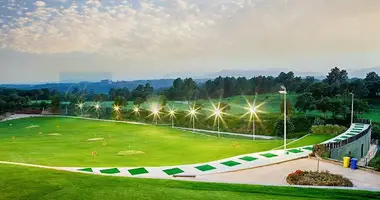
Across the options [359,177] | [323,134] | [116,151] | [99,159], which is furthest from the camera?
[323,134]

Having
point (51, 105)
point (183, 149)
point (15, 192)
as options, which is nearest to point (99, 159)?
point (183, 149)

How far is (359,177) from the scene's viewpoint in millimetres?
19219

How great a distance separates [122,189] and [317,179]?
36.6 feet

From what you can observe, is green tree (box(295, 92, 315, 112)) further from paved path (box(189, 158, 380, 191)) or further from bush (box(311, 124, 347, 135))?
paved path (box(189, 158, 380, 191))

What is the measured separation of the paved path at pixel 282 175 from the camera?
18.1m

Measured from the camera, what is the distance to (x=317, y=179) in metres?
18.0

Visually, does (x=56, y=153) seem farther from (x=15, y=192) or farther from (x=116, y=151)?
(x=15, y=192)

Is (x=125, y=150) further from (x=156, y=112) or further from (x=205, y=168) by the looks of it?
(x=156, y=112)

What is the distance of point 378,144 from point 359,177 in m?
32.5

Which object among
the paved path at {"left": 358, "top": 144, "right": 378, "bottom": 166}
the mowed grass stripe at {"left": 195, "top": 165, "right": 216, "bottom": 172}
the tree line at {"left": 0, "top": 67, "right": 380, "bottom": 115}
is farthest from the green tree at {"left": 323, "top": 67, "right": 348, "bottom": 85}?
the mowed grass stripe at {"left": 195, "top": 165, "right": 216, "bottom": 172}

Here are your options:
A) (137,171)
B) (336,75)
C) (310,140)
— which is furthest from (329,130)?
(336,75)

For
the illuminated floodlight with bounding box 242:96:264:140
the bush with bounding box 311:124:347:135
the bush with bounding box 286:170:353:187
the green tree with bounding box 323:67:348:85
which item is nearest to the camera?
the bush with bounding box 286:170:353:187

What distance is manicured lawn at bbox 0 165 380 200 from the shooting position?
13141mm

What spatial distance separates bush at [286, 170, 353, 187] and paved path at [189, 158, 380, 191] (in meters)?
0.48
